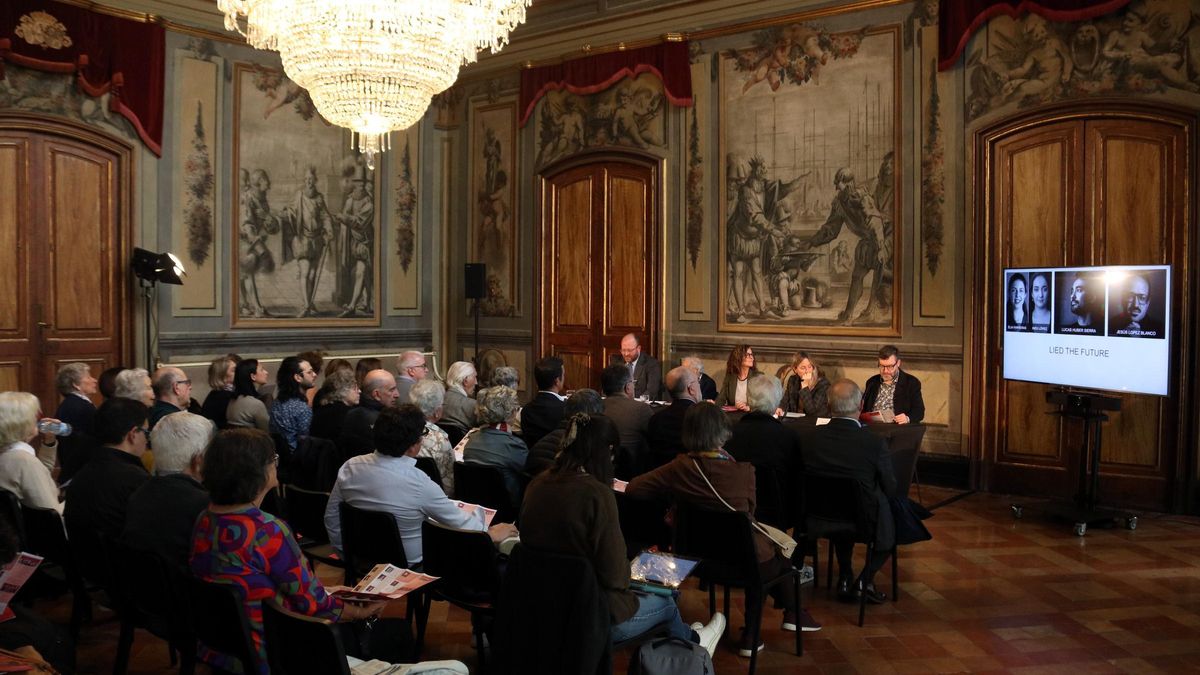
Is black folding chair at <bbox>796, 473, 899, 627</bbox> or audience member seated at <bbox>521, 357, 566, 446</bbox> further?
audience member seated at <bbox>521, 357, 566, 446</bbox>

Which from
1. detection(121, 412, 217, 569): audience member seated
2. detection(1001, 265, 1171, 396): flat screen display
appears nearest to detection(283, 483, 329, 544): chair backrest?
detection(121, 412, 217, 569): audience member seated

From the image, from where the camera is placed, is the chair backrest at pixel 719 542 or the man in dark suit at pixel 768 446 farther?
the man in dark suit at pixel 768 446

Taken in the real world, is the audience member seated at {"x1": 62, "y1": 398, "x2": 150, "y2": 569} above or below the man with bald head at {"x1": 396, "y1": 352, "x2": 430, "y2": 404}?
below

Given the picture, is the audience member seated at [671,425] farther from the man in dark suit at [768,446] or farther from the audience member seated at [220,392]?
the audience member seated at [220,392]

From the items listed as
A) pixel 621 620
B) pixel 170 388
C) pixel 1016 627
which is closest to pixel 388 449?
pixel 621 620

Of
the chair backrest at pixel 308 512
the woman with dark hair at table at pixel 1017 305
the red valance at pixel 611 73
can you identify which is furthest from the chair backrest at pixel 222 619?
the red valance at pixel 611 73

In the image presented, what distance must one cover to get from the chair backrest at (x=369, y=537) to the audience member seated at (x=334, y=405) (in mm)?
1469

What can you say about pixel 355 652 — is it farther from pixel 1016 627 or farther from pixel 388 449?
pixel 1016 627

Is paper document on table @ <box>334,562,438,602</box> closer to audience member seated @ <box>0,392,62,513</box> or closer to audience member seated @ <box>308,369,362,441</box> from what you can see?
audience member seated @ <box>0,392,62,513</box>

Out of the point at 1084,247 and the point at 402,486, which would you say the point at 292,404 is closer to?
the point at 402,486

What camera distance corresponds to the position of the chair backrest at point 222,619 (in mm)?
2641

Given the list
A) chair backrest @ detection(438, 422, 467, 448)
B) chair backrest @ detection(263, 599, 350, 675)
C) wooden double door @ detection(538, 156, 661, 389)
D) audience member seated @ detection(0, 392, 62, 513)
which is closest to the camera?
chair backrest @ detection(263, 599, 350, 675)

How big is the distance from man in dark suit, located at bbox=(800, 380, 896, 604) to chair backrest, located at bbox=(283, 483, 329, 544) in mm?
2293

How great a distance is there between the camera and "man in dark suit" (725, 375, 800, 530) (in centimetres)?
474
